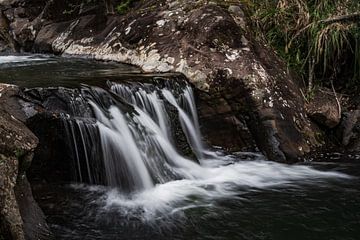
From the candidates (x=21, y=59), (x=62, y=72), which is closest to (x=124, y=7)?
(x=21, y=59)

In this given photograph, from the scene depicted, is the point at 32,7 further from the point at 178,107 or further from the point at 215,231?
the point at 215,231

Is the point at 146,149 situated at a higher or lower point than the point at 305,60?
lower

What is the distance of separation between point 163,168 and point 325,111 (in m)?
2.71

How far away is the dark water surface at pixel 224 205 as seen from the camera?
372 cm

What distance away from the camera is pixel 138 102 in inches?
214

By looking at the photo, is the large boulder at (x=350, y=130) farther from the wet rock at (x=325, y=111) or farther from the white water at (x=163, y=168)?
the white water at (x=163, y=168)

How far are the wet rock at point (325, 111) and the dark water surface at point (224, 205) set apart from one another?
0.83m

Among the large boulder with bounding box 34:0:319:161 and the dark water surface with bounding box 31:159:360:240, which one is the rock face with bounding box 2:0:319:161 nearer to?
the large boulder with bounding box 34:0:319:161

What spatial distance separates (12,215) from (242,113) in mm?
3726

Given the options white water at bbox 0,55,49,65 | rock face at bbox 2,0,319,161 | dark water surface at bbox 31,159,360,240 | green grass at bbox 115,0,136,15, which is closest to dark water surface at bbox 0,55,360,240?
dark water surface at bbox 31,159,360,240

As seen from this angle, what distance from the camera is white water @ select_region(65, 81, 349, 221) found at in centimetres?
436

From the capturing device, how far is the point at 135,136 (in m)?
4.96

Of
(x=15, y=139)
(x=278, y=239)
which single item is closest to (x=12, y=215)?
(x=15, y=139)

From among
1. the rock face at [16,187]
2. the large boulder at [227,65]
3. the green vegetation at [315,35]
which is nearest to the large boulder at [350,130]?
the large boulder at [227,65]
